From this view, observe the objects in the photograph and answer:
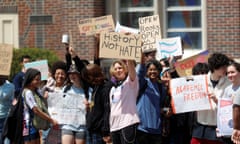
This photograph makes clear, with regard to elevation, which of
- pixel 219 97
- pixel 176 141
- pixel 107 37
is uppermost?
pixel 107 37

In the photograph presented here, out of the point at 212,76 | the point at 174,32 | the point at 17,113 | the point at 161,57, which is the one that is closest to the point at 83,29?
the point at 161,57

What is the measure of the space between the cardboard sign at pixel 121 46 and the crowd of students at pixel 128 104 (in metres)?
0.14

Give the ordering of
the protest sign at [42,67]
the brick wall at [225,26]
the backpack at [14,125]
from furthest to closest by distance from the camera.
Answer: the brick wall at [225,26]
the protest sign at [42,67]
the backpack at [14,125]

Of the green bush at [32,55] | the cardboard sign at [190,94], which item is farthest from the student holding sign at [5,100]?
the green bush at [32,55]

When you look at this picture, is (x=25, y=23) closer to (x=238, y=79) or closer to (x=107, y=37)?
(x=107, y=37)

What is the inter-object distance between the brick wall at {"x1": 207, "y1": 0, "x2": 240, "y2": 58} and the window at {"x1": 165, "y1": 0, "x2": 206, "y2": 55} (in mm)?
589

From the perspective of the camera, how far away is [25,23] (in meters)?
16.9

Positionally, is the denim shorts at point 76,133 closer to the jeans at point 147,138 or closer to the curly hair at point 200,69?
the jeans at point 147,138

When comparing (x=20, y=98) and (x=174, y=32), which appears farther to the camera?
(x=174, y=32)

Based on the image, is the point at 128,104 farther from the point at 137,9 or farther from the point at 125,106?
the point at 137,9

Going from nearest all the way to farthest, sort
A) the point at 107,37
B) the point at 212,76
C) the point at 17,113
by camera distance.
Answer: the point at 212,76, the point at 107,37, the point at 17,113

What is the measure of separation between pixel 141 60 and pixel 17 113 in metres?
2.04

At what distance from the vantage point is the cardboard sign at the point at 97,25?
435 inches

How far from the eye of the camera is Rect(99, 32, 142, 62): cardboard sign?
8.98 metres
